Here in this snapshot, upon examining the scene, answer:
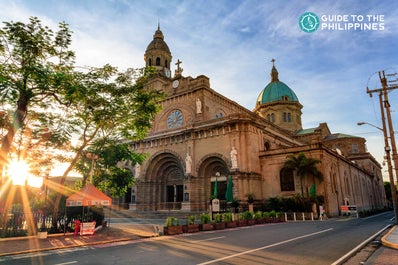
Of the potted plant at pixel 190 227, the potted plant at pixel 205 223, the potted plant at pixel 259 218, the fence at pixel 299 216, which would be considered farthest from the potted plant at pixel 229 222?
the fence at pixel 299 216

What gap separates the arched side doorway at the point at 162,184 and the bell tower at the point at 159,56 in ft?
54.8

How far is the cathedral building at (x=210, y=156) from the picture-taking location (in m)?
33.3

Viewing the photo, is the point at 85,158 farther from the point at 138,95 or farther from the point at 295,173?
the point at 295,173

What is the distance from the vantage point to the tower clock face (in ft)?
138

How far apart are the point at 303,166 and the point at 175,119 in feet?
67.4

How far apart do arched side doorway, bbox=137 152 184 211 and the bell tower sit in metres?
16.7

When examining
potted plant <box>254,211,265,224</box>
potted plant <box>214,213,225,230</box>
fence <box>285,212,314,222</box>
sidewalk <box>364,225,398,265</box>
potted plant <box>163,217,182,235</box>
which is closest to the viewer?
sidewalk <box>364,225,398,265</box>

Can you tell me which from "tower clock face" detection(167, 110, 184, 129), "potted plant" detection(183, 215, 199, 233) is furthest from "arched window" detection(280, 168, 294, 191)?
"potted plant" detection(183, 215, 199, 233)

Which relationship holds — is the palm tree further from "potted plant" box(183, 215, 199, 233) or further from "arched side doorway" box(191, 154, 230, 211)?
"potted plant" box(183, 215, 199, 233)

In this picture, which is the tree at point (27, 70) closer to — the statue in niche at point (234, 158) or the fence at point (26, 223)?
the fence at point (26, 223)

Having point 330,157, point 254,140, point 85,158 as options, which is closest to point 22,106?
point 85,158

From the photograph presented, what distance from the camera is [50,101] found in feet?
56.4

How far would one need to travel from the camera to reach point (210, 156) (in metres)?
35.8

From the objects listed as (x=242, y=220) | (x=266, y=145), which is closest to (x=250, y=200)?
(x=242, y=220)
